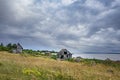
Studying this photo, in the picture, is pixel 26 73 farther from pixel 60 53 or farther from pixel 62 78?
pixel 60 53

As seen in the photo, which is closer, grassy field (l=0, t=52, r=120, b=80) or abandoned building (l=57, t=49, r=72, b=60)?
grassy field (l=0, t=52, r=120, b=80)

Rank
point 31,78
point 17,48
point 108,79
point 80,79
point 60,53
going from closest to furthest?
point 31,78
point 80,79
point 108,79
point 60,53
point 17,48

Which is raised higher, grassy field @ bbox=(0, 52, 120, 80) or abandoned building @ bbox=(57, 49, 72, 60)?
abandoned building @ bbox=(57, 49, 72, 60)

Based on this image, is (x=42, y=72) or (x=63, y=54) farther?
(x=63, y=54)

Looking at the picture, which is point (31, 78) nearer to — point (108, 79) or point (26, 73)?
point (26, 73)

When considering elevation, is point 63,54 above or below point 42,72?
above

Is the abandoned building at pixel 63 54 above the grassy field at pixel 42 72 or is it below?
above

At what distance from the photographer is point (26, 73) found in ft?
51.4

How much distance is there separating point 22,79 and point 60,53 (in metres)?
78.4

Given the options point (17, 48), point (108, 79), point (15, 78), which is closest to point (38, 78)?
point (15, 78)

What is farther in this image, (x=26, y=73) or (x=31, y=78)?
(x=26, y=73)

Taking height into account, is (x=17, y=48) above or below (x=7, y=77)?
above

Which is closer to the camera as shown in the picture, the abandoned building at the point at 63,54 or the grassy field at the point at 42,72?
the grassy field at the point at 42,72

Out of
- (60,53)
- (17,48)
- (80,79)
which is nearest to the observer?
(80,79)
